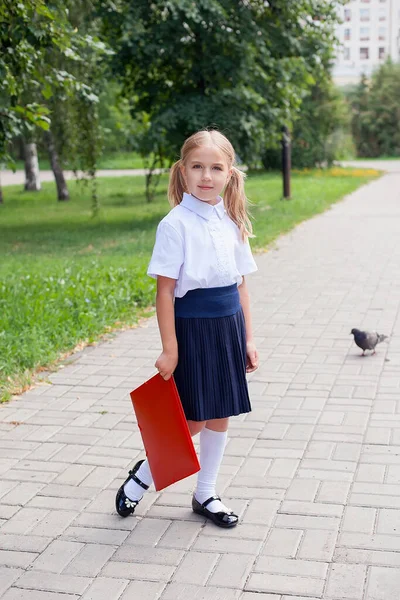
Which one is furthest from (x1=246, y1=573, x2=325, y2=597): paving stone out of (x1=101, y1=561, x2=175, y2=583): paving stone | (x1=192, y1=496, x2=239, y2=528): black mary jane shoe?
(x1=192, y1=496, x2=239, y2=528): black mary jane shoe

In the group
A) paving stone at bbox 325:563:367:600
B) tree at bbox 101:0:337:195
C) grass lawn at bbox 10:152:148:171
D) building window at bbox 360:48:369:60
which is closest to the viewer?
paving stone at bbox 325:563:367:600

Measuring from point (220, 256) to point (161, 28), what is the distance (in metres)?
13.8

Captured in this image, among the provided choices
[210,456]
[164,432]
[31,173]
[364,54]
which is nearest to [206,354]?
[164,432]

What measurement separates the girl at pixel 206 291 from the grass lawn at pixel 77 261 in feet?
1.62

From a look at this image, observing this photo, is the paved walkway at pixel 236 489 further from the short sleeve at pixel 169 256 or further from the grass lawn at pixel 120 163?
the grass lawn at pixel 120 163

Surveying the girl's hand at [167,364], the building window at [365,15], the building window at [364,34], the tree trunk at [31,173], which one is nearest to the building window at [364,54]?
the building window at [364,34]

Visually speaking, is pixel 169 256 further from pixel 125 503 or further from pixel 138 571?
pixel 138 571

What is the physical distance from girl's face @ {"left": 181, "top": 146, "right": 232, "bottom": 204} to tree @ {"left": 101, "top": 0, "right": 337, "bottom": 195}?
12652 mm

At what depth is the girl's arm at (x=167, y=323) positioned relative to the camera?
3.72 m

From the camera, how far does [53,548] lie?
3.72m

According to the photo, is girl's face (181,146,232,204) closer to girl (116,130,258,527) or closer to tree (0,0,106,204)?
girl (116,130,258,527)

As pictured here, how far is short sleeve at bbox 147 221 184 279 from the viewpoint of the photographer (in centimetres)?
369

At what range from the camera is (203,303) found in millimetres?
3793

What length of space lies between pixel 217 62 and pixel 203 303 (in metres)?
13.9
